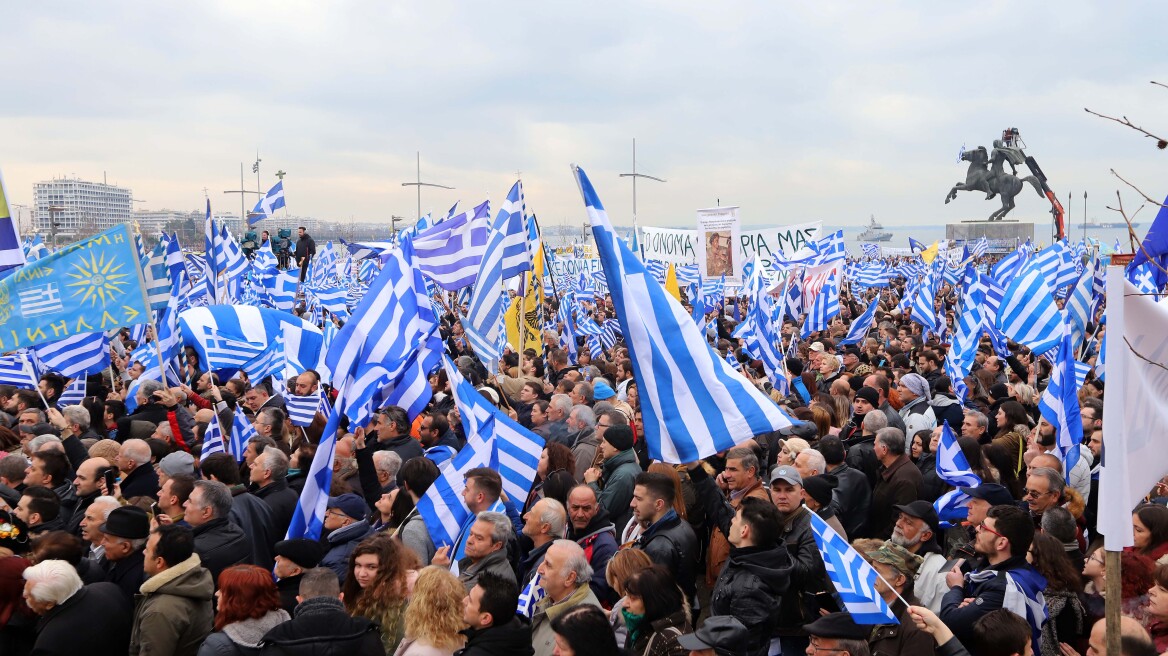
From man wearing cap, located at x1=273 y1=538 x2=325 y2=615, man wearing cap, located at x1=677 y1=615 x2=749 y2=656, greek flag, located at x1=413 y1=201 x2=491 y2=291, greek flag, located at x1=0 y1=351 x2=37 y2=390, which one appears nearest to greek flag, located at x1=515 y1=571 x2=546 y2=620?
man wearing cap, located at x1=273 y1=538 x2=325 y2=615

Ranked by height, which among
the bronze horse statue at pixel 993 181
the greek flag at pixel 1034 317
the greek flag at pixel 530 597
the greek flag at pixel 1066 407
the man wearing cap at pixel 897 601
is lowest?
the greek flag at pixel 530 597

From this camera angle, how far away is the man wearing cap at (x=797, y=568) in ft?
17.9

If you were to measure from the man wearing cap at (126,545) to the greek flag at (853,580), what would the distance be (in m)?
3.67

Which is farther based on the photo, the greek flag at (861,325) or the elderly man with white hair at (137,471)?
the greek flag at (861,325)

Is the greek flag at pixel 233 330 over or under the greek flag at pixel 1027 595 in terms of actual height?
over

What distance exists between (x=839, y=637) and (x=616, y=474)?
3.03 metres

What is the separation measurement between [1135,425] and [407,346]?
15.9ft

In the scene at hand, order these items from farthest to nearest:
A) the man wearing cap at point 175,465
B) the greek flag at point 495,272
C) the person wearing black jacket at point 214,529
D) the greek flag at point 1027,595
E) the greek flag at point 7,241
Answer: the greek flag at point 495,272
the greek flag at point 7,241
the man wearing cap at point 175,465
the person wearing black jacket at point 214,529
the greek flag at point 1027,595

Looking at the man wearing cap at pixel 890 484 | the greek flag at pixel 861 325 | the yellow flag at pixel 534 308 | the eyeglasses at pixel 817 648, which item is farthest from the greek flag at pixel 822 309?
the eyeglasses at pixel 817 648

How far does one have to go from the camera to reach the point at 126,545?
591cm

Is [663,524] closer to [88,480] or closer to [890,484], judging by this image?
[890,484]

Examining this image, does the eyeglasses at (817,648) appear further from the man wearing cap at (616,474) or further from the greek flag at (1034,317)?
the greek flag at (1034,317)

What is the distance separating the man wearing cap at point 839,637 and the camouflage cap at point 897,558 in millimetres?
1069

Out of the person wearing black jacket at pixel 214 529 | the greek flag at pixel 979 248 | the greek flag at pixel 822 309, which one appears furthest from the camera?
the greek flag at pixel 979 248
